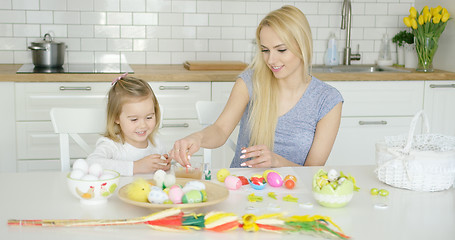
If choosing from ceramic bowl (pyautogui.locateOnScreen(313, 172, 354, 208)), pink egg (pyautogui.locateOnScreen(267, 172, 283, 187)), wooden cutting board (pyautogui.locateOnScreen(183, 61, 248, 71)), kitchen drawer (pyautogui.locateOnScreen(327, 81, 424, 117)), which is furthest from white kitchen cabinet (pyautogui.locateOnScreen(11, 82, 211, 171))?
ceramic bowl (pyautogui.locateOnScreen(313, 172, 354, 208))

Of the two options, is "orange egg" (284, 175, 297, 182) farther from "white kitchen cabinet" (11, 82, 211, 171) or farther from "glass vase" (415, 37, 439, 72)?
"glass vase" (415, 37, 439, 72)

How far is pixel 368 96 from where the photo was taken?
3773 mm

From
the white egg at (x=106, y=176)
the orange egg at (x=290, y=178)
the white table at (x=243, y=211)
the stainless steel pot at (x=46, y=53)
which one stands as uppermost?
the stainless steel pot at (x=46, y=53)

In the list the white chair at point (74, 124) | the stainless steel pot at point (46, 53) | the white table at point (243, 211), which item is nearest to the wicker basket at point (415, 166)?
the white table at point (243, 211)

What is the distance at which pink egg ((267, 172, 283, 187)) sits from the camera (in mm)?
1826

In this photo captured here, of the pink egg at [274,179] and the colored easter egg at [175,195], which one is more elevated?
the colored easter egg at [175,195]

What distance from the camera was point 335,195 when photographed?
161 cm

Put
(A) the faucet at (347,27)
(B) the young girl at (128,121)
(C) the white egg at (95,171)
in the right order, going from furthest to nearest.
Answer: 1. (A) the faucet at (347,27)
2. (B) the young girl at (128,121)
3. (C) the white egg at (95,171)

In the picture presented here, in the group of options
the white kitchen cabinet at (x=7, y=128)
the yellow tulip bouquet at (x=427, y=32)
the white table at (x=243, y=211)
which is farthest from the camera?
the yellow tulip bouquet at (x=427, y=32)

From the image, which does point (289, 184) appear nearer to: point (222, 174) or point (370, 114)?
point (222, 174)

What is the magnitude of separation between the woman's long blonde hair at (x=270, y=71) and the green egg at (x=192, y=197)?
2.95 ft

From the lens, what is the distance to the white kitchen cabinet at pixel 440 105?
3.83 meters

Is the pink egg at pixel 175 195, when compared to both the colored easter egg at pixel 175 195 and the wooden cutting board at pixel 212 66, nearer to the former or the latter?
the colored easter egg at pixel 175 195

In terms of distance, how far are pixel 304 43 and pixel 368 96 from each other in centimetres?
154
